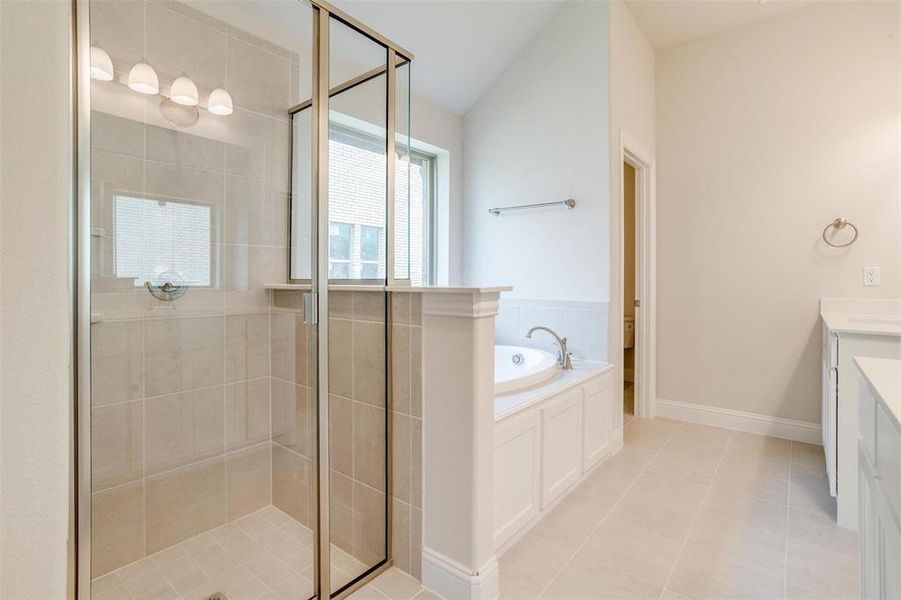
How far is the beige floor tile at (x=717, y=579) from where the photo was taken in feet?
4.99

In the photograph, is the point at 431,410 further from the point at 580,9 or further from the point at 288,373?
the point at 580,9

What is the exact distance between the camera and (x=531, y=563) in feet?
5.56

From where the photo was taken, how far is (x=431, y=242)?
354cm

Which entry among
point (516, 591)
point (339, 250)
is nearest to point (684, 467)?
point (516, 591)

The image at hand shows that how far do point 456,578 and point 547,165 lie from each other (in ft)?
8.07

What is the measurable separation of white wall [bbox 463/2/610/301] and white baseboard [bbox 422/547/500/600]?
1.76m

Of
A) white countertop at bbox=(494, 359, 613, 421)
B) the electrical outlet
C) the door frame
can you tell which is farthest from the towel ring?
white countertop at bbox=(494, 359, 613, 421)

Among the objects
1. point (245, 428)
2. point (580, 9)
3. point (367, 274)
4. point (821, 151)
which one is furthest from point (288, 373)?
point (821, 151)

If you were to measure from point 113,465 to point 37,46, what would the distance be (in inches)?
61.5

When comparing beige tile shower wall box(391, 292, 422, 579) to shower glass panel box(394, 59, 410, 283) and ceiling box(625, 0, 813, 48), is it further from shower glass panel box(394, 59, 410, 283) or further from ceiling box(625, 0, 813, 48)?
ceiling box(625, 0, 813, 48)

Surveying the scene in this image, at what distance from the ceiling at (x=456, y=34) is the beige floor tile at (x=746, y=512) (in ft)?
9.70

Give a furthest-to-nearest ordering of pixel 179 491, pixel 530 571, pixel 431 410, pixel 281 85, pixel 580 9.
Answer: pixel 580 9, pixel 281 85, pixel 179 491, pixel 530 571, pixel 431 410

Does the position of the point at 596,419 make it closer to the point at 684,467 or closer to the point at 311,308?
the point at 684,467

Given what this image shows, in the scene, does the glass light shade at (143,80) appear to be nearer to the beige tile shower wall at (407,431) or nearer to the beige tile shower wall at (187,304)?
the beige tile shower wall at (187,304)
